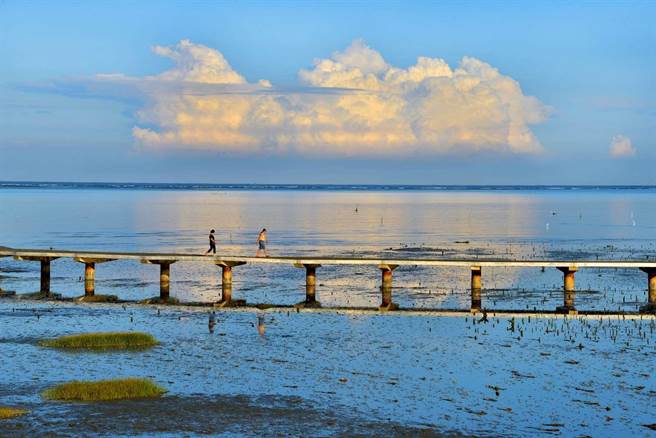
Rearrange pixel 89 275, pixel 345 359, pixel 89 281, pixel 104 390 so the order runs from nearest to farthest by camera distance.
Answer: pixel 104 390, pixel 345 359, pixel 89 281, pixel 89 275

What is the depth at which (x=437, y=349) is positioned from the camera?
105ft

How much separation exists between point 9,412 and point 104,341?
30.6ft

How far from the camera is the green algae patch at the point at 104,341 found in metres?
31.5

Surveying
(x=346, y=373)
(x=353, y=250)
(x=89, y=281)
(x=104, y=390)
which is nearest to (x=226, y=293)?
(x=89, y=281)

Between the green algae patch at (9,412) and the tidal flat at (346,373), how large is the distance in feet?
0.81

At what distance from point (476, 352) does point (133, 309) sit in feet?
53.8

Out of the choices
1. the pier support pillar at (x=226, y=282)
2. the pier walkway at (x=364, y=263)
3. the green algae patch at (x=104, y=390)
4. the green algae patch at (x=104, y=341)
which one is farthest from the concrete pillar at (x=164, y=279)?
the green algae patch at (x=104, y=390)

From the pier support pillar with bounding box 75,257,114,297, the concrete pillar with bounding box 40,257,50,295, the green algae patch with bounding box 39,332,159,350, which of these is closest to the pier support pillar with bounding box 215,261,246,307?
the pier support pillar with bounding box 75,257,114,297

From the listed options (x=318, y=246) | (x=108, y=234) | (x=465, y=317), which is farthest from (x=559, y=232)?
(x=465, y=317)

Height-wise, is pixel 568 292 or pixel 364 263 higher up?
pixel 364 263

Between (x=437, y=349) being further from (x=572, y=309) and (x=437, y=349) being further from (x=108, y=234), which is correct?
(x=108, y=234)

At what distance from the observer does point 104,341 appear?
3197 cm

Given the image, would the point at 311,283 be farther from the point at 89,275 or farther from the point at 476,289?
the point at 89,275

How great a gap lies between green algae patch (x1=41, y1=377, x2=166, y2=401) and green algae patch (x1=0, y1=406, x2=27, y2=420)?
153 cm
